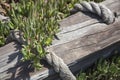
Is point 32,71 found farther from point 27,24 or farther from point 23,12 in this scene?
point 23,12

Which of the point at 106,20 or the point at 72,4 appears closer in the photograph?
the point at 106,20

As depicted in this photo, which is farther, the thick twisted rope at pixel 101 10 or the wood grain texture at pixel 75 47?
the thick twisted rope at pixel 101 10

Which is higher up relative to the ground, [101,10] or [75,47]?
[101,10]

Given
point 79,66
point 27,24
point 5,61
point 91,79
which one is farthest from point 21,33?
point 91,79

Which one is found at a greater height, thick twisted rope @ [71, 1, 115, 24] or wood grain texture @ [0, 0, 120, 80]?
thick twisted rope @ [71, 1, 115, 24]

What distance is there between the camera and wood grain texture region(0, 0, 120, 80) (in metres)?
3.10

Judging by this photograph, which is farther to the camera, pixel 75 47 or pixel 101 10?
pixel 101 10

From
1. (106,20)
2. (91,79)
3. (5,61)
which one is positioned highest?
(106,20)

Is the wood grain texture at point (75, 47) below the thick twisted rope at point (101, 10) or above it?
below

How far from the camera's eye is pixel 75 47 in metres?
3.35

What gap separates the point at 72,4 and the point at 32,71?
1.39m

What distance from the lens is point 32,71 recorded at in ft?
10.1

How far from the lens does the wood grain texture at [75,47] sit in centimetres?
310

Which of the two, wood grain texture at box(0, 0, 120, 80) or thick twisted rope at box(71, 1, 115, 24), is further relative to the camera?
thick twisted rope at box(71, 1, 115, 24)
